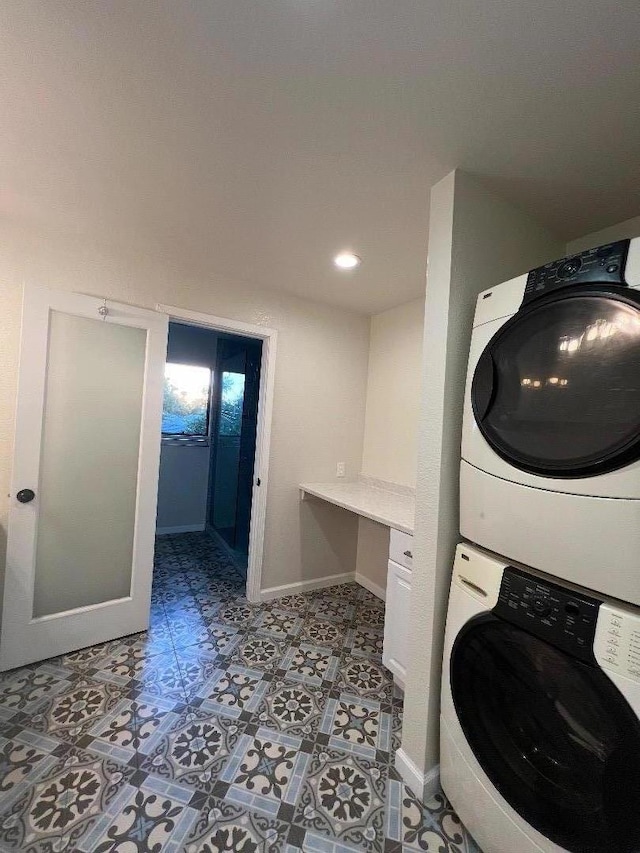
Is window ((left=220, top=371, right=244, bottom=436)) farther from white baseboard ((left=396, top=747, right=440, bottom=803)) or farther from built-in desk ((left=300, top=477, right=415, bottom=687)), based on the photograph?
white baseboard ((left=396, top=747, right=440, bottom=803))

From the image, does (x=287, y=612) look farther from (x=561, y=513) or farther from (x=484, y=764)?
(x=561, y=513)

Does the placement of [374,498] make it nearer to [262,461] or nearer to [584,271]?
[262,461]

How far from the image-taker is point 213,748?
1.41 m

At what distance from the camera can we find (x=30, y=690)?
1669mm

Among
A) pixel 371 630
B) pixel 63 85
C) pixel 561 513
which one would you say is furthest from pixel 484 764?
pixel 63 85

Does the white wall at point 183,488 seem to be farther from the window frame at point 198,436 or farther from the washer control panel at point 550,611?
the washer control panel at point 550,611

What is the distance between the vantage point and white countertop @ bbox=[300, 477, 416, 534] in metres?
1.88

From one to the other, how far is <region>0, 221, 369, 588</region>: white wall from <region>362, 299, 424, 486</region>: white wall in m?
0.11

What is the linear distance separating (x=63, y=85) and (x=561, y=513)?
1.94 metres

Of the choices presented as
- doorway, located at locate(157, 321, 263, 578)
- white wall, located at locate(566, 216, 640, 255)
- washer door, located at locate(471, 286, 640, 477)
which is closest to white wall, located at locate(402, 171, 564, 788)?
washer door, located at locate(471, 286, 640, 477)

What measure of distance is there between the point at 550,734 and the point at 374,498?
1599 mm

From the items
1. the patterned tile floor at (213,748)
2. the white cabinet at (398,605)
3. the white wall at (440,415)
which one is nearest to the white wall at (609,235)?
the white wall at (440,415)

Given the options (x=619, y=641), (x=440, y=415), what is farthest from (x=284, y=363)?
(x=619, y=641)

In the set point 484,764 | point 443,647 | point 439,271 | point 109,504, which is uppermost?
A: point 439,271
